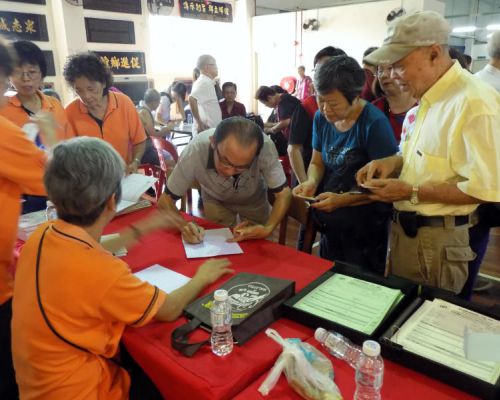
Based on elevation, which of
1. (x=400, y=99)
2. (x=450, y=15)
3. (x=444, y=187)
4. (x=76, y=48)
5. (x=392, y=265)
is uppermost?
(x=450, y=15)

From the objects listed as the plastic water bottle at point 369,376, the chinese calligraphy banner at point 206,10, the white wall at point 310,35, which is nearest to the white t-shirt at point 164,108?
the chinese calligraphy banner at point 206,10

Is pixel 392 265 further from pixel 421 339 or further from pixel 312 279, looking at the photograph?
pixel 421 339

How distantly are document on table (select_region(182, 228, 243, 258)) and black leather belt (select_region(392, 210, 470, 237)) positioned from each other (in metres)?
0.63

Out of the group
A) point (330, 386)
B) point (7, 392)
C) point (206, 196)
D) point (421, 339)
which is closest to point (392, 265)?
point (421, 339)

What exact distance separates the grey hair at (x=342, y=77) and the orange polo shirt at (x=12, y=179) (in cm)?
115

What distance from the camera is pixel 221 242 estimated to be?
1668 millimetres

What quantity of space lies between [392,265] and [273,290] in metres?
0.64

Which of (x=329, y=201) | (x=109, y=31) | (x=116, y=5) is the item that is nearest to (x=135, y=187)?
(x=329, y=201)

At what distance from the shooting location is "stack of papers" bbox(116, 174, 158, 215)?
2.03 metres

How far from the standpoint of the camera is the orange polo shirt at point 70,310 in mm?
987

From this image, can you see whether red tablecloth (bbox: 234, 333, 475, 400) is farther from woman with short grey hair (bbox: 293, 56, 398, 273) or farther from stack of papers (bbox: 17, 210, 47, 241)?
stack of papers (bbox: 17, 210, 47, 241)

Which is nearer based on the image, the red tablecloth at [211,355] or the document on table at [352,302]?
the red tablecloth at [211,355]

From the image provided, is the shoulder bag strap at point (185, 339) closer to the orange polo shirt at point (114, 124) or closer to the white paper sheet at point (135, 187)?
the white paper sheet at point (135, 187)

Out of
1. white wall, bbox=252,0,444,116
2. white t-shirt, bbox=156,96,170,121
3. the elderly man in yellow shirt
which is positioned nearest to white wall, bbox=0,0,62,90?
white t-shirt, bbox=156,96,170,121
